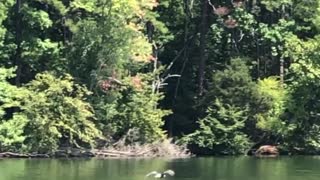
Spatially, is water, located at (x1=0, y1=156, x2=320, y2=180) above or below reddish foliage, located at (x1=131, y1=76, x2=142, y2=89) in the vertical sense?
below

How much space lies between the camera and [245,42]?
160 feet

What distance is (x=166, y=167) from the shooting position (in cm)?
3130

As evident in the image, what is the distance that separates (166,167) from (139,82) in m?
10.7

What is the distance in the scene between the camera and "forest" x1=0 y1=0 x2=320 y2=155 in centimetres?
3803

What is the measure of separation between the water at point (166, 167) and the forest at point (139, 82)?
Answer: 3.26 m

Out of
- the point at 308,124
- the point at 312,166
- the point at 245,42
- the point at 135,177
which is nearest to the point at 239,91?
the point at 308,124

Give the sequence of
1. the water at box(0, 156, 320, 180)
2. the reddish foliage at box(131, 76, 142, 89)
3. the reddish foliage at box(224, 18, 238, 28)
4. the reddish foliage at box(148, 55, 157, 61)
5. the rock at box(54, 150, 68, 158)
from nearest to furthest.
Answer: the water at box(0, 156, 320, 180), the rock at box(54, 150, 68, 158), the reddish foliage at box(131, 76, 142, 89), the reddish foliage at box(148, 55, 157, 61), the reddish foliage at box(224, 18, 238, 28)

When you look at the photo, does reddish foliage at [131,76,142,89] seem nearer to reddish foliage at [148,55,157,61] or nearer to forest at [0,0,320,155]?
forest at [0,0,320,155]

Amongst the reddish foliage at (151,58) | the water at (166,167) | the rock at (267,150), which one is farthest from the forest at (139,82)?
the water at (166,167)

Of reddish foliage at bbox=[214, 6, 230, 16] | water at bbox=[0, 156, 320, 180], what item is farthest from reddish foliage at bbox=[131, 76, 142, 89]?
reddish foliage at bbox=[214, 6, 230, 16]

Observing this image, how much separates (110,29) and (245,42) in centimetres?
1232

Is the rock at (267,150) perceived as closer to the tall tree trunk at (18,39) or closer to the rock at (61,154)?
the rock at (61,154)

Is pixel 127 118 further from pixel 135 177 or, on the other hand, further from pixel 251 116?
pixel 135 177

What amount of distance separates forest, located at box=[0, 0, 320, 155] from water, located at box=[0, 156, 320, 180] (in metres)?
3.26
